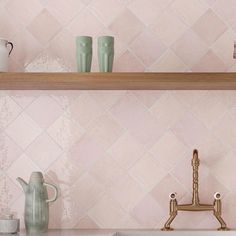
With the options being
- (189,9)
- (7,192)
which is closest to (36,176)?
(7,192)

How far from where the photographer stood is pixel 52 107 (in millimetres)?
2441

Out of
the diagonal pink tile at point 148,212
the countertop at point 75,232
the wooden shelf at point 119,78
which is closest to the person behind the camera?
the wooden shelf at point 119,78

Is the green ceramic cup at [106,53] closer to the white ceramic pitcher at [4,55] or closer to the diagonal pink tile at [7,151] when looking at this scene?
the white ceramic pitcher at [4,55]

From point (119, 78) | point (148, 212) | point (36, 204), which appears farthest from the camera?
point (148, 212)

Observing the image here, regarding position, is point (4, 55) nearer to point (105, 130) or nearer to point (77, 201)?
point (105, 130)

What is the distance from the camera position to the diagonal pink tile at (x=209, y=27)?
2.45 meters

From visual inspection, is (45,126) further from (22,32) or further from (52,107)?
(22,32)

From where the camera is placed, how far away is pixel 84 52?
2.23 m

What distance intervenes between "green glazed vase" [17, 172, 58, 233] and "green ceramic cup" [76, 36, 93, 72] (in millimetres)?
463

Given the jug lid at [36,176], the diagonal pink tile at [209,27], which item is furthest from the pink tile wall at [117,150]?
the diagonal pink tile at [209,27]

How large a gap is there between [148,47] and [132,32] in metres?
0.09

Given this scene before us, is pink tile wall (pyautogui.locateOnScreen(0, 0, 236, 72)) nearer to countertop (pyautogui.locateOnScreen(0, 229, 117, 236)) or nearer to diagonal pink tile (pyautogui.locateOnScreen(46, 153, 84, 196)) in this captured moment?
diagonal pink tile (pyautogui.locateOnScreen(46, 153, 84, 196))

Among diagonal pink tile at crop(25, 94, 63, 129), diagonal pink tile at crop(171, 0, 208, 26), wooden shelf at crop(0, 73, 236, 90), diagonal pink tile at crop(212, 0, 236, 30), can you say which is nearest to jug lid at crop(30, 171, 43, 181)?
diagonal pink tile at crop(25, 94, 63, 129)

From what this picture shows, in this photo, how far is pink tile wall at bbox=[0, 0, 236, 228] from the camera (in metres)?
2.42
